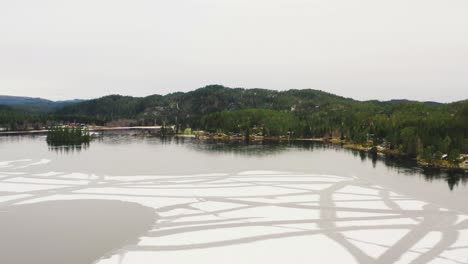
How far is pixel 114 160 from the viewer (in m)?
68.2

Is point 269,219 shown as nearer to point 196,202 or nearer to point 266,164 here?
point 196,202

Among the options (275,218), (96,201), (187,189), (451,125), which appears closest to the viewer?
(275,218)

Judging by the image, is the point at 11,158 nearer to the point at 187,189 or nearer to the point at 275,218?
the point at 187,189

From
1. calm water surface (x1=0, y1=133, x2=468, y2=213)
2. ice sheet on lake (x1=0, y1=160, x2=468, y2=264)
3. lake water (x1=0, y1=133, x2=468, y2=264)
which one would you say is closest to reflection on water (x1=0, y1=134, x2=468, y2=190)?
calm water surface (x1=0, y1=133, x2=468, y2=213)

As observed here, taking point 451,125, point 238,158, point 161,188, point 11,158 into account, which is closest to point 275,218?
point 161,188

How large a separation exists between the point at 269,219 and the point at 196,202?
765 cm

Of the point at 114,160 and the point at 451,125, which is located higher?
the point at 451,125

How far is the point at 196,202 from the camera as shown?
3547 centimetres

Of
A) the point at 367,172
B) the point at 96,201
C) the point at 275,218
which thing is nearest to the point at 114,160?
the point at 96,201

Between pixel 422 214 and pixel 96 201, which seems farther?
pixel 96 201

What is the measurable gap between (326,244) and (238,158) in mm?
48082

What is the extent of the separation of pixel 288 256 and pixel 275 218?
7.49 metres

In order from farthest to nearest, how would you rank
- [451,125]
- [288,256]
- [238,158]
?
1. [451,125]
2. [238,158]
3. [288,256]

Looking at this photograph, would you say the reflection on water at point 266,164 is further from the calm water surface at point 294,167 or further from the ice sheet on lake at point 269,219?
the ice sheet on lake at point 269,219
